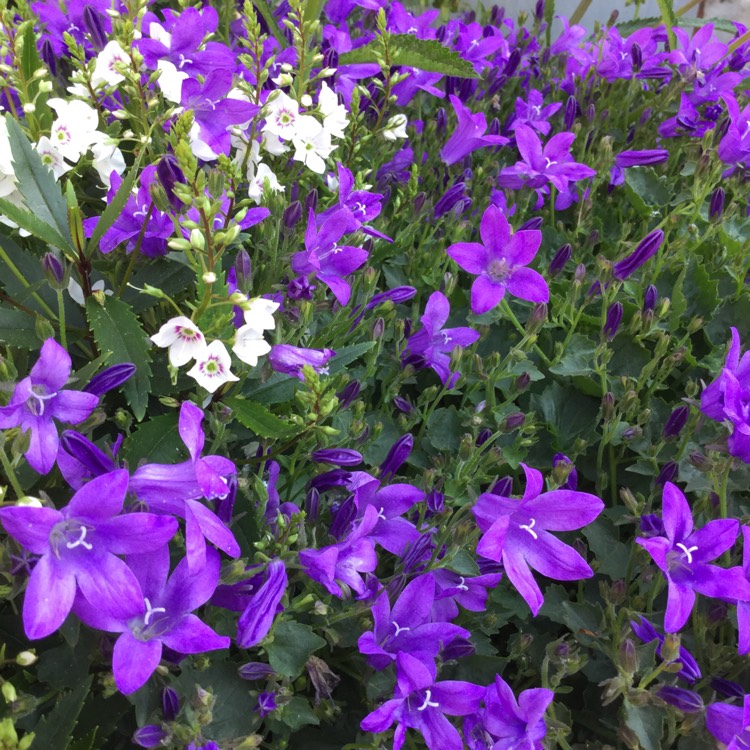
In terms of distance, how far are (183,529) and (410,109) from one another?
1350mm

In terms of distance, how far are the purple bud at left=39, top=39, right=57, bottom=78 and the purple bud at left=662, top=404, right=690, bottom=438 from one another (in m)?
1.22

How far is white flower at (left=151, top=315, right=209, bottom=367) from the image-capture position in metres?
0.73

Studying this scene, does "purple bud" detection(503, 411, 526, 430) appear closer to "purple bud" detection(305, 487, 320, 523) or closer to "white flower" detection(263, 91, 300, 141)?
"purple bud" detection(305, 487, 320, 523)

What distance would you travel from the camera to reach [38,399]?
69 centimetres

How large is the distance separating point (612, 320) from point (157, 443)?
28.2 inches

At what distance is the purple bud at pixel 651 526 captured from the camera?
3.22 ft

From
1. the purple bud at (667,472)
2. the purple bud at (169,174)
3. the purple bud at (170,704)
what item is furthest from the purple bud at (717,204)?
the purple bud at (170,704)

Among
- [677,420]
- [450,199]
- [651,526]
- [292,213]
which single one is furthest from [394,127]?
[651,526]

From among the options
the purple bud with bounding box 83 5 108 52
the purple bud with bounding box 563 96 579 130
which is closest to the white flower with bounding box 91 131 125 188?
the purple bud with bounding box 83 5 108 52

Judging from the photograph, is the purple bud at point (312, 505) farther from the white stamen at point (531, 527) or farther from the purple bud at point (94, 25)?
the purple bud at point (94, 25)

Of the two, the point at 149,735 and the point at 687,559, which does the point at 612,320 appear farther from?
the point at 149,735

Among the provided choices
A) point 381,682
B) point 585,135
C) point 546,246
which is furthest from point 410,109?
point 381,682

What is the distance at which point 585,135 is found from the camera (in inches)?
67.9

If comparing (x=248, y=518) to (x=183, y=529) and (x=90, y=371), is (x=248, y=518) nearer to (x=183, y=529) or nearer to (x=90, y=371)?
(x=183, y=529)
